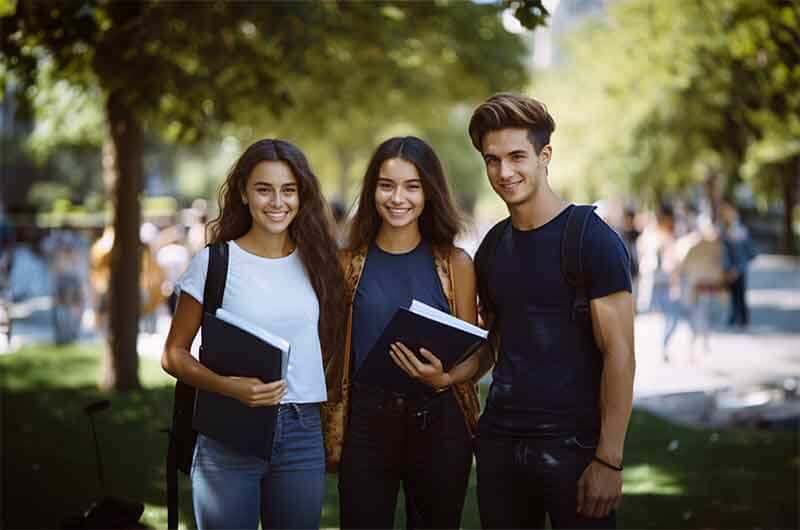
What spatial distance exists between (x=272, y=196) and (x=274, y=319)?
45 centimetres

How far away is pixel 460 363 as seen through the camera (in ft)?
12.1

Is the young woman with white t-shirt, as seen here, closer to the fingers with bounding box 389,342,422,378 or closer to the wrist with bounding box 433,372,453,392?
the fingers with bounding box 389,342,422,378

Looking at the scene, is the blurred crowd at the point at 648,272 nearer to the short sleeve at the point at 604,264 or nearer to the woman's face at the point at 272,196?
the woman's face at the point at 272,196

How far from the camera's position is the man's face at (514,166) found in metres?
3.41

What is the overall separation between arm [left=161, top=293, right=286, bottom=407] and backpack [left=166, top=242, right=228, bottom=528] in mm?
67

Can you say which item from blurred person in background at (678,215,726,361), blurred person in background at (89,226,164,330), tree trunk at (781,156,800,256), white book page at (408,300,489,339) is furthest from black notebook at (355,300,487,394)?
tree trunk at (781,156,800,256)

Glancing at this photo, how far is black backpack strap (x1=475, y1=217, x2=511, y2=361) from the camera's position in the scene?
140 inches

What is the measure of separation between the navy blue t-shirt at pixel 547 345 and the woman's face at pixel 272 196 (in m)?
0.82

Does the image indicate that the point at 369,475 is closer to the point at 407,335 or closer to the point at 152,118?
the point at 407,335

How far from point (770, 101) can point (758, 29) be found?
5.69 ft

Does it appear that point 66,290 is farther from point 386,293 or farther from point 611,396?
point 611,396

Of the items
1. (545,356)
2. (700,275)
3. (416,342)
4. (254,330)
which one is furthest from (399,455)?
(700,275)

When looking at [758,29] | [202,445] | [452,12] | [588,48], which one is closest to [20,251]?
[452,12]

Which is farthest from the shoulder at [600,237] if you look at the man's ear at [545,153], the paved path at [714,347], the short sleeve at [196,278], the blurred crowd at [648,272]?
the blurred crowd at [648,272]
